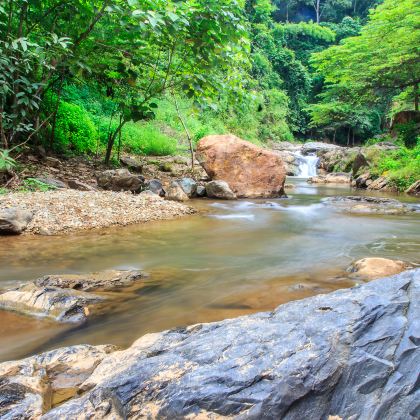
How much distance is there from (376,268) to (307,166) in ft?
57.2

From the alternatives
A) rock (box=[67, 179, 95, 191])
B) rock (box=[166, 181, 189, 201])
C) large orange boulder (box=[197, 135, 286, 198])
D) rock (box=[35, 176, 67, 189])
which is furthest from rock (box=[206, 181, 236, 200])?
rock (box=[35, 176, 67, 189])

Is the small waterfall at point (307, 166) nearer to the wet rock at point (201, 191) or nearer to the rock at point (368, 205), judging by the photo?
the rock at point (368, 205)

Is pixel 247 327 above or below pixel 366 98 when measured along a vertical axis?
below

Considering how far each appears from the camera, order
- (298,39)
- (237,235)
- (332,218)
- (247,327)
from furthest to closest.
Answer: (298,39) < (332,218) < (237,235) < (247,327)

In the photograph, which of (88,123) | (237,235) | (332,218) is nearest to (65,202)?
(237,235)

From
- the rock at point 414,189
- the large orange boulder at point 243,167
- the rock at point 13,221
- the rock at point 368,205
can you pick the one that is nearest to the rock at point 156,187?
the large orange boulder at point 243,167

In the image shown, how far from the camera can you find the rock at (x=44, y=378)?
4.92 feet

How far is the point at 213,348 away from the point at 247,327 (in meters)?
0.23

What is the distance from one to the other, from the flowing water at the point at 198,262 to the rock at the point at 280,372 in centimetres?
83

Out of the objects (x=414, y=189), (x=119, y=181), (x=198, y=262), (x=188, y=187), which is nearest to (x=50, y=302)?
(x=198, y=262)

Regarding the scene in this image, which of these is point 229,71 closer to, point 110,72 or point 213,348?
point 110,72

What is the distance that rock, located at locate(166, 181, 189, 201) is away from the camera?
823 centimetres

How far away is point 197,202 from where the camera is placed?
8.37 metres

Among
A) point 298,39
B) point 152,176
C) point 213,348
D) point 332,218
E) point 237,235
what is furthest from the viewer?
point 298,39
